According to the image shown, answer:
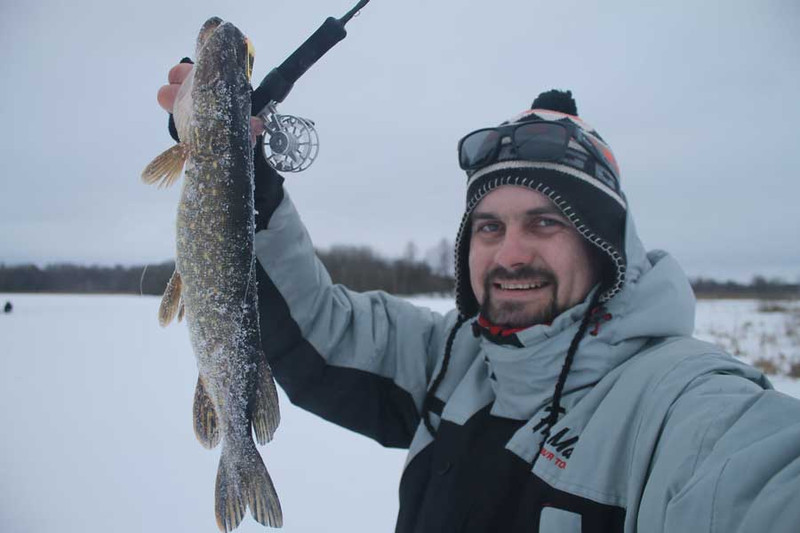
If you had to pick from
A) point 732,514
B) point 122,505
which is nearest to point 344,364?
point 732,514

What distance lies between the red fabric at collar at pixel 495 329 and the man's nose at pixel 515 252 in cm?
28

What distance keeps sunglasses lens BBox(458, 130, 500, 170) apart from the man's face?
24 centimetres

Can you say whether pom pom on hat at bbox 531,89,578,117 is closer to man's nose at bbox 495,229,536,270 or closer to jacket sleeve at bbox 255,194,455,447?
man's nose at bbox 495,229,536,270

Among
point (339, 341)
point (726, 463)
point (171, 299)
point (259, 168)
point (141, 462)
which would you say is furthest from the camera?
point (141, 462)

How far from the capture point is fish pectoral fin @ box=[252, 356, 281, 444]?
6.28 feet

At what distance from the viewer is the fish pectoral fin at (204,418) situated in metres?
1.90

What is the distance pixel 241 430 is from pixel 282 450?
4338 mm

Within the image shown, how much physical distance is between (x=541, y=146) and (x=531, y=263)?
57cm

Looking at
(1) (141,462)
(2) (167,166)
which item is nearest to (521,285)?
(2) (167,166)

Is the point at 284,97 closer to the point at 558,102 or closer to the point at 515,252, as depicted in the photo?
the point at 515,252

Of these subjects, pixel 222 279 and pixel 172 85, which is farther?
pixel 172 85

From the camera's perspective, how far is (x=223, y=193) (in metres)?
1.90

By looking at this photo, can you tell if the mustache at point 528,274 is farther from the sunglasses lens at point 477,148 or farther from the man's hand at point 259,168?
the man's hand at point 259,168

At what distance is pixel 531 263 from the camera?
227cm
